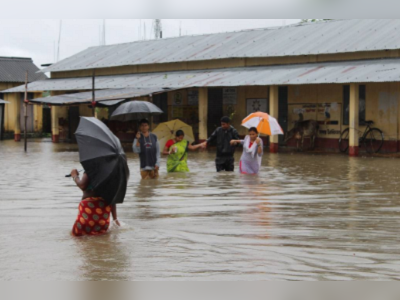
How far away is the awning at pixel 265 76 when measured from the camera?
25062 millimetres

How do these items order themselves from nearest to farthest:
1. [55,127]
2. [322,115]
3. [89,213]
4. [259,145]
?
[89,213] → [259,145] → [322,115] → [55,127]

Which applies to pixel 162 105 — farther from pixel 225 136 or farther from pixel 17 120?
pixel 225 136

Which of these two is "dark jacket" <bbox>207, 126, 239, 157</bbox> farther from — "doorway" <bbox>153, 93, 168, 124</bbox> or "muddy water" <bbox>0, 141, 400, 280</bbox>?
"doorway" <bbox>153, 93, 168, 124</bbox>

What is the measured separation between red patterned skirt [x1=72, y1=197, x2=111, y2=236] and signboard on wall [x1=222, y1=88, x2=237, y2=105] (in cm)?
2321

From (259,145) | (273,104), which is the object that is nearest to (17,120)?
(273,104)

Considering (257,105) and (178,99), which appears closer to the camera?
(257,105)

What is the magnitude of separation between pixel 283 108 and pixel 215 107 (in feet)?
11.0

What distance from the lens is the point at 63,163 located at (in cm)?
2298

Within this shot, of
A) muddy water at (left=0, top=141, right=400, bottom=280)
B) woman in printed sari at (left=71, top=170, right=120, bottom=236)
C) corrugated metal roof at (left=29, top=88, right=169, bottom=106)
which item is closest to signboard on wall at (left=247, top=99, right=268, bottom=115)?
corrugated metal roof at (left=29, top=88, right=169, bottom=106)

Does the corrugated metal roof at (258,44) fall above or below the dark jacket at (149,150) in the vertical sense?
above

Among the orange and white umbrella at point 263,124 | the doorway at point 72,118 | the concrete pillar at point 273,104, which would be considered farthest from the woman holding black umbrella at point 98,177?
the doorway at point 72,118

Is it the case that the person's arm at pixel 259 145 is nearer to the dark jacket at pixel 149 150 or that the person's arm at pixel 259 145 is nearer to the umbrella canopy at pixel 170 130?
the dark jacket at pixel 149 150

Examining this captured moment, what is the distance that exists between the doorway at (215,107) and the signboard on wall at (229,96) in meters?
0.16

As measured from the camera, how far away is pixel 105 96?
99.4 ft
